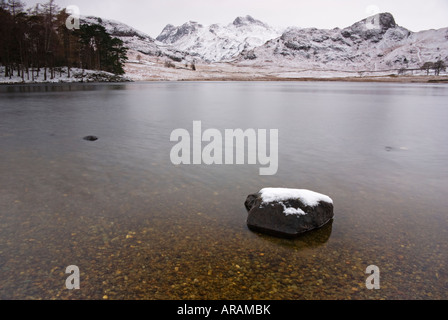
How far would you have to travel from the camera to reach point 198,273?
5.26 metres

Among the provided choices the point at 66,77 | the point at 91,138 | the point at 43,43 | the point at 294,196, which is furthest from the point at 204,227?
the point at 66,77

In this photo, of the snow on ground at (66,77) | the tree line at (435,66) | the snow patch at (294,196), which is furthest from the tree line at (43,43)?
the tree line at (435,66)

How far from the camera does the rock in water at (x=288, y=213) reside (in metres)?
6.70

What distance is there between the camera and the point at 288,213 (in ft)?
22.3

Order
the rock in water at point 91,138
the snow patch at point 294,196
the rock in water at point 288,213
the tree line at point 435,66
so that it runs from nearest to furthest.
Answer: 1. the rock in water at point 288,213
2. the snow patch at point 294,196
3. the rock in water at point 91,138
4. the tree line at point 435,66

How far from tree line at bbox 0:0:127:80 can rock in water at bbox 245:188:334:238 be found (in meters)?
72.3

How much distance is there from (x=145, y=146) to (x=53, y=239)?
8.95 metres

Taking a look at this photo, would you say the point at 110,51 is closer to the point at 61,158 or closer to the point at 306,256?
the point at 61,158

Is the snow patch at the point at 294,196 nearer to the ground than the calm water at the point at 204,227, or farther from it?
farther from it

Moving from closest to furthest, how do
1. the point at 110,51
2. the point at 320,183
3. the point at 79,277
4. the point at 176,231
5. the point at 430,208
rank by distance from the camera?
the point at 79,277
the point at 176,231
the point at 430,208
the point at 320,183
the point at 110,51

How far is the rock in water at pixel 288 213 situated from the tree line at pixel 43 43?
7234cm

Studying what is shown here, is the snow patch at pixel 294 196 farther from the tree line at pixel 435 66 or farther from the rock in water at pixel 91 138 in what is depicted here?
the tree line at pixel 435 66

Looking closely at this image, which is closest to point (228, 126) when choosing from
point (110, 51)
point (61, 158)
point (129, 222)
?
point (61, 158)

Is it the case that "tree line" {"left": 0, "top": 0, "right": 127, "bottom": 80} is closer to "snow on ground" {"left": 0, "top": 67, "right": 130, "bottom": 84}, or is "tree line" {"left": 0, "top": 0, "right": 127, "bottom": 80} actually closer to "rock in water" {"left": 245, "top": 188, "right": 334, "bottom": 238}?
"snow on ground" {"left": 0, "top": 67, "right": 130, "bottom": 84}
